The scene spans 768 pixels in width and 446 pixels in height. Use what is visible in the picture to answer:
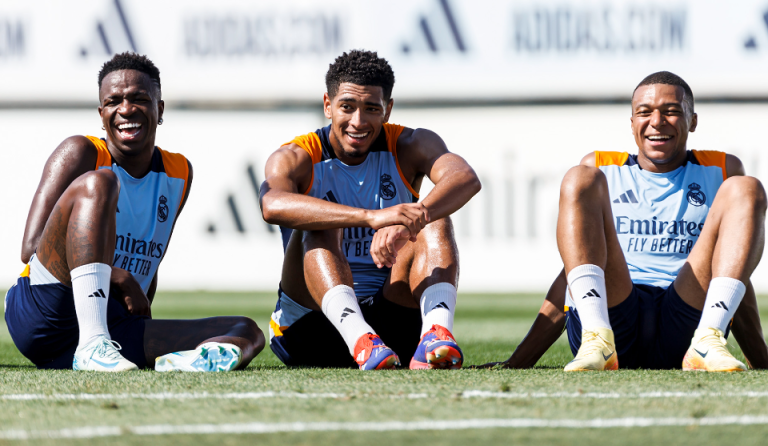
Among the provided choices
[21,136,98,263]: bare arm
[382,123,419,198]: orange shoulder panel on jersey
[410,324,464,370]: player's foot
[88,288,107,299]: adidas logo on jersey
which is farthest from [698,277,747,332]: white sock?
[21,136,98,263]: bare arm

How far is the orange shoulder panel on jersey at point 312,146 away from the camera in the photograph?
362 centimetres

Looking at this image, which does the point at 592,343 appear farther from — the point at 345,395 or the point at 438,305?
the point at 345,395

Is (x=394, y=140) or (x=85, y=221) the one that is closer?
(x=85, y=221)

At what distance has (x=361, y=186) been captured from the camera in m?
3.67

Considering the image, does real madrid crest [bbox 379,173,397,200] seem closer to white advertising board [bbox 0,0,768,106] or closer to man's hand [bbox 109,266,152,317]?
man's hand [bbox 109,266,152,317]

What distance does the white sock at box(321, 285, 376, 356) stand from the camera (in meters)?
3.07

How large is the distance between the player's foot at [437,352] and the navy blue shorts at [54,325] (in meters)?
1.11

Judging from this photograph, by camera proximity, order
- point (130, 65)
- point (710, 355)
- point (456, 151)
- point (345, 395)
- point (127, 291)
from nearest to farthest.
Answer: point (345, 395) < point (710, 355) < point (127, 291) < point (130, 65) < point (456, 151)

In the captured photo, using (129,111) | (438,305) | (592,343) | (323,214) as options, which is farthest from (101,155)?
(592,343)

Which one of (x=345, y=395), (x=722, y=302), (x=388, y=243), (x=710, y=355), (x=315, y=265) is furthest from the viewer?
(x=315, y=265)

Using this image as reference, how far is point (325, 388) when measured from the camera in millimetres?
2547

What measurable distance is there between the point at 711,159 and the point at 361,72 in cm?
155

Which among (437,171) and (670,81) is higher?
(670,81)

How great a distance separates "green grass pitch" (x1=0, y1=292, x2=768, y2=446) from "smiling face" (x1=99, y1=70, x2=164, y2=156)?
1.04m
